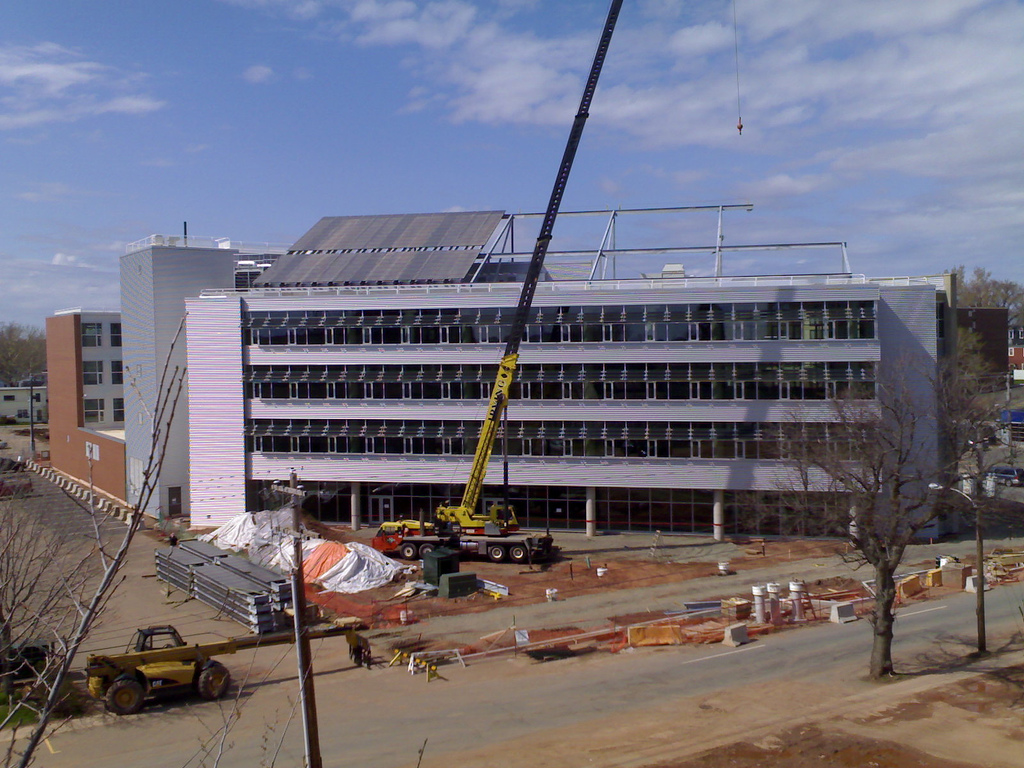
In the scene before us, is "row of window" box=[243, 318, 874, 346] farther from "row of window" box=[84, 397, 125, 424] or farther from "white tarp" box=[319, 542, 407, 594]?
"row of window" box=[84, 397, 125, 424]

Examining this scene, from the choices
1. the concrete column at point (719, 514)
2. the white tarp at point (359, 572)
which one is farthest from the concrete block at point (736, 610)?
the concrete column at point (719, 514)

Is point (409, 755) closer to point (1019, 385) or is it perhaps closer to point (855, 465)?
point (855, 465)

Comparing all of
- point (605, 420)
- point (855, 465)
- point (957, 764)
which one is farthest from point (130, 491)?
point (957, 764)

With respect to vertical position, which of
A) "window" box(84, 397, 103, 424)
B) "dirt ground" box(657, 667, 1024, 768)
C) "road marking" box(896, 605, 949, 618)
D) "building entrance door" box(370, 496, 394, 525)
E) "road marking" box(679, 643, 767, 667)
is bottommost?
"road marking" box(679, 643, 767, 667)

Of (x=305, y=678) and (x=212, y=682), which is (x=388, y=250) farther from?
(x=305, y=678)

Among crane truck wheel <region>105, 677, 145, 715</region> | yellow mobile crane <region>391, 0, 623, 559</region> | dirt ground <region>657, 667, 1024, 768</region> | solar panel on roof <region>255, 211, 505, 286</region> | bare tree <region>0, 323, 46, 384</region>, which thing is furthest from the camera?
bare tree <region>0, 323, 46, 384</region>

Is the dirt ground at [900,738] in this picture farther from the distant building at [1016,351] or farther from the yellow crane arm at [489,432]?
the distant building at [1016,351]

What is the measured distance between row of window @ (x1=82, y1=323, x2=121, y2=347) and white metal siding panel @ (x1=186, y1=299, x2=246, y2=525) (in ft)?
68.7

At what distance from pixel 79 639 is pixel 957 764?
56.0ft

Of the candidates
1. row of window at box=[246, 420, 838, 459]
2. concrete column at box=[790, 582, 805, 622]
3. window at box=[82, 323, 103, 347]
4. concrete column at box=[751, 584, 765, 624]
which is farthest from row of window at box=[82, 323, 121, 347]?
concrete column at box=[790, 582, 805, 622]

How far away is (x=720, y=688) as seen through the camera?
2112 cm

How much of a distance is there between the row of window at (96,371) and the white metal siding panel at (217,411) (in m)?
20.0

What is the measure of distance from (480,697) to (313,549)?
1582cm

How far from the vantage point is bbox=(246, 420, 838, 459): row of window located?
39.9 m
